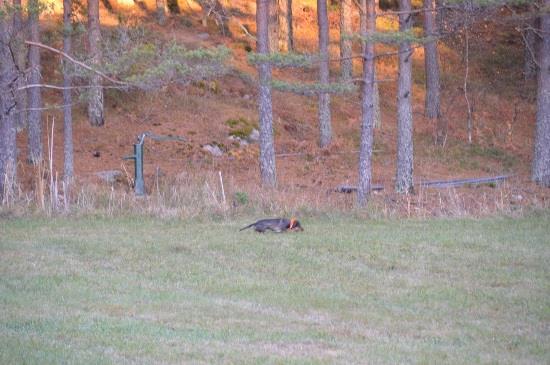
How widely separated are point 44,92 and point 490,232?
1725cm

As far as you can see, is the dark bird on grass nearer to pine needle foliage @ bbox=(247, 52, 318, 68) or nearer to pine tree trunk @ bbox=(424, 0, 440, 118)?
A: pine needle foliage @ bbox=(247, 52, 318, 68)

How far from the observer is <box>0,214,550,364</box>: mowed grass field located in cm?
734

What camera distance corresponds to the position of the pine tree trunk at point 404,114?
64.8 ft

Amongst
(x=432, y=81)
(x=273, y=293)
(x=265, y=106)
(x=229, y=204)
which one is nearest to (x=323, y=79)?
(x=265, y=106)

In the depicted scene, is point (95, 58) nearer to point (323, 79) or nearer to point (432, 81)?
point (323, 79)

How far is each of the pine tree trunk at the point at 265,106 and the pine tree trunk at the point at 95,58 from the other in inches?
149

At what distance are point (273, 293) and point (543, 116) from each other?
14.3 metres

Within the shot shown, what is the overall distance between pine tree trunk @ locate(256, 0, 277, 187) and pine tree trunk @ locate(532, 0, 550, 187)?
685 centimetres

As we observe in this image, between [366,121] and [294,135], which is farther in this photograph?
[294,135]

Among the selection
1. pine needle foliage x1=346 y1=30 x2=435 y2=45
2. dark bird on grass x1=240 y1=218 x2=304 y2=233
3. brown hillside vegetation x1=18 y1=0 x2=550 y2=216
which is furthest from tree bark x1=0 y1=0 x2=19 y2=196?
pine needle foliage x1=346 y1=30 x2=435 y2=45

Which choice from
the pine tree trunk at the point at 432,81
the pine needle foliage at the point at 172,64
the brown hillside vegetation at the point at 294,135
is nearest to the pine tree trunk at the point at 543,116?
the brown hillside vegetation at the point at 294,135

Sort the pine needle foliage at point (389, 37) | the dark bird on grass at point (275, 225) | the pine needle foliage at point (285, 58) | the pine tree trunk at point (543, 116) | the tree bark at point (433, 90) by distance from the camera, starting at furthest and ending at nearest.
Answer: the tree bark at point (433, 90) < the pine tree trunk at point (543, 116) < the pine needle foliage at point (285, 58) < the pine needle foliage at point (389, 37) < the dark bird on grass at point (275, 225)

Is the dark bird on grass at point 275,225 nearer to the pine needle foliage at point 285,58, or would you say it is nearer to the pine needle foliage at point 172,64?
the pine needle foliage at point 172,64

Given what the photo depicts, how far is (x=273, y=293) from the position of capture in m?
9.85
